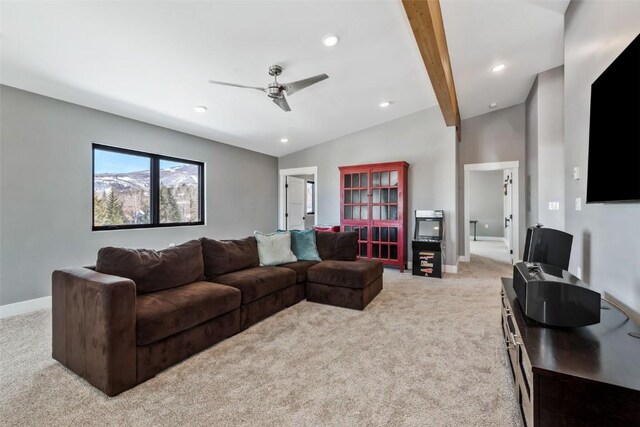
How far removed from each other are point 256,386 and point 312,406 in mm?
405

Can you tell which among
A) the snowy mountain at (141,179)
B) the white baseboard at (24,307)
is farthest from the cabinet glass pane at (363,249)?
the white baseboard at (24,307)

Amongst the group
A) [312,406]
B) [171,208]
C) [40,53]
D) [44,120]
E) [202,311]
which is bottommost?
[312,406]

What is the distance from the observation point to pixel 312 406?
5.55ft

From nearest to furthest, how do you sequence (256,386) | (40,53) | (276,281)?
1. (256,386)
2. (40,53)
3. (276,281)

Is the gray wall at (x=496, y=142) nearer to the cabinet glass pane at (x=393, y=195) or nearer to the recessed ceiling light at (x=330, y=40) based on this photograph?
the cabinet glass pane at (x=393, y=195)

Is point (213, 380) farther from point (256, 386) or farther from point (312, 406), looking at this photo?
point (312, 406)

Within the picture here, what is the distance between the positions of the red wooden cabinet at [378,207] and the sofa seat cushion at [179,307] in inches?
137

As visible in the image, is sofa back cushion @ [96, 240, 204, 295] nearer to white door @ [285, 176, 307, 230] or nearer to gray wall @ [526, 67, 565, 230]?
white door @ [285, 176, 307, 230]

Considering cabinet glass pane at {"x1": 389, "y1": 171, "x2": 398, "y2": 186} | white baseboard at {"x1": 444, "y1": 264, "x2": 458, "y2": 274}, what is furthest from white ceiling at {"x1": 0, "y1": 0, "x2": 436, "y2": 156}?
white baseboard at {"x1": 444, "y1": 264, "x2": 458, "y2": 274}

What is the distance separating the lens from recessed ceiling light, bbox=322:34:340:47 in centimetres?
291

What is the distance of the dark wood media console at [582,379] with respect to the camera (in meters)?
1.01

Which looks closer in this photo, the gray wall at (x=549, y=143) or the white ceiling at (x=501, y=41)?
the white ceiling at (x=501, y=41)

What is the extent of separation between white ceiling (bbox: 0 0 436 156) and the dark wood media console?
2.81 metres

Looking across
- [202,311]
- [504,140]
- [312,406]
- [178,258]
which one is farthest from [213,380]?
[504,140]
